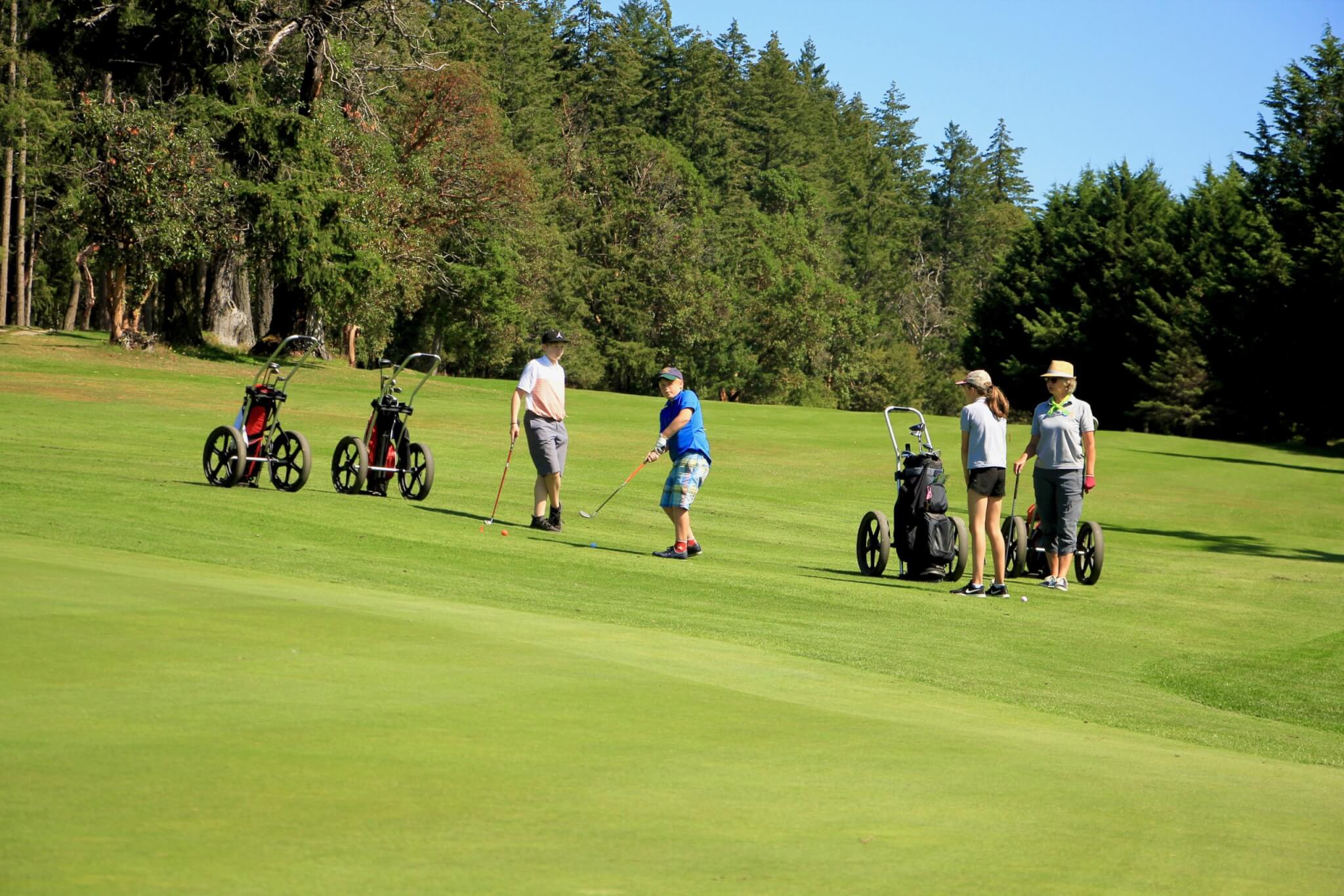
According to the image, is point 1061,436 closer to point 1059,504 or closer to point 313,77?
point 1059,504

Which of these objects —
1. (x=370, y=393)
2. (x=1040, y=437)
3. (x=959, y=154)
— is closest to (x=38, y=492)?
(x=1040, y=437)

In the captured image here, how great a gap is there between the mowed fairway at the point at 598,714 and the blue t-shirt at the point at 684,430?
1.33m

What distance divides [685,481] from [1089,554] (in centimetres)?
488

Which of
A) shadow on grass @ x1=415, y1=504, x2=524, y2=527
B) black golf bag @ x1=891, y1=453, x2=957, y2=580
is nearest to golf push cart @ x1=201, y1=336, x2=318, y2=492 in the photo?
shadow on grass @ x1=415, y1=504, x2=524, y2=527

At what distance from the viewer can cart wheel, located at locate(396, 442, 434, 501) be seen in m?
19.0

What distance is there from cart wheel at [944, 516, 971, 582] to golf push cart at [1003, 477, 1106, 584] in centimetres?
97

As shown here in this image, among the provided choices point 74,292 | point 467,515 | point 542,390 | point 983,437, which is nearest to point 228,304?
point 467,515

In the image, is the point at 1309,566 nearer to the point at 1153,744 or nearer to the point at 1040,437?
the point at 1040,437

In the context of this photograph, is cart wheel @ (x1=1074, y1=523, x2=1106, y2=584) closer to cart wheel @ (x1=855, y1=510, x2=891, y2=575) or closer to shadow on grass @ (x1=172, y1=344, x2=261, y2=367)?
cart wheel @ (x1=855, y1=510, x2=891, y2=575)

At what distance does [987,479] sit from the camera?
1452 centimetres

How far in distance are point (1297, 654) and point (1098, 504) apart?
696 inches

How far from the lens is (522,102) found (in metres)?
92.3

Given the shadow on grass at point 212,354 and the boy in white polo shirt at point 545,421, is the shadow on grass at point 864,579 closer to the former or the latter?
the boy in white polo shirt at point 545,421

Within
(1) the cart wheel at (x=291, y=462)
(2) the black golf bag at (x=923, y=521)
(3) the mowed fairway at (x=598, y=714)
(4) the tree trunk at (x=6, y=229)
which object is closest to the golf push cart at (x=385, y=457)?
(3) the mowed fairway at (x=598, y=714)
